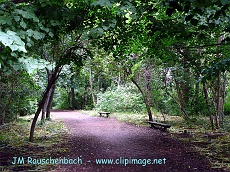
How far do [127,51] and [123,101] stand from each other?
35.0 ft

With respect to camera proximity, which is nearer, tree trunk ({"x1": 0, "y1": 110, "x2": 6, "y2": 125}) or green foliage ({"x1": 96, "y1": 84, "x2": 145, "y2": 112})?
tree trunk ({"x1": 0, "y1": 110, "x2": 6, "y2": 125})

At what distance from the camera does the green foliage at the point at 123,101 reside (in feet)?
50.8

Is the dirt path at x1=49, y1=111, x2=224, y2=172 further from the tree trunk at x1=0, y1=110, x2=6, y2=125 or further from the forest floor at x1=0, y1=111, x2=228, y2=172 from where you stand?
the tree trunk at x1=0, y1=110, x2=6, y2=125

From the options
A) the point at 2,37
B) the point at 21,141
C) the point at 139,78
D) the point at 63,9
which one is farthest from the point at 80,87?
the point at 2,37

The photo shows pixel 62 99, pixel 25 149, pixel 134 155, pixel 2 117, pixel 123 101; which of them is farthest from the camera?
pixel 62 99

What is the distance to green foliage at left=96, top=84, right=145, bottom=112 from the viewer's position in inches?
609

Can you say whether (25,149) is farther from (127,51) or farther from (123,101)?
(123,101)

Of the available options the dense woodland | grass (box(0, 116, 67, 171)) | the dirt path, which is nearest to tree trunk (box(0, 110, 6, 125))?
the dense woodland

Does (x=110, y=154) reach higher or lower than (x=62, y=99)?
lower

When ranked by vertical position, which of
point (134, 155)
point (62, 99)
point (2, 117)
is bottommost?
point (134, 155)

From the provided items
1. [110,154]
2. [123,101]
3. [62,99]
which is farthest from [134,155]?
[62,99]

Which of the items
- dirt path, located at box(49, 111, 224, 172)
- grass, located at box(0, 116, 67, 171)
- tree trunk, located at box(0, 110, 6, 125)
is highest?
tree trunk, located at box(0, 110, 6, 125)

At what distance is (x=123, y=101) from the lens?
53.8 ft

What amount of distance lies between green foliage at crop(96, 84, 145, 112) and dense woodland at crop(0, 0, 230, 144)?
0.08 metres
